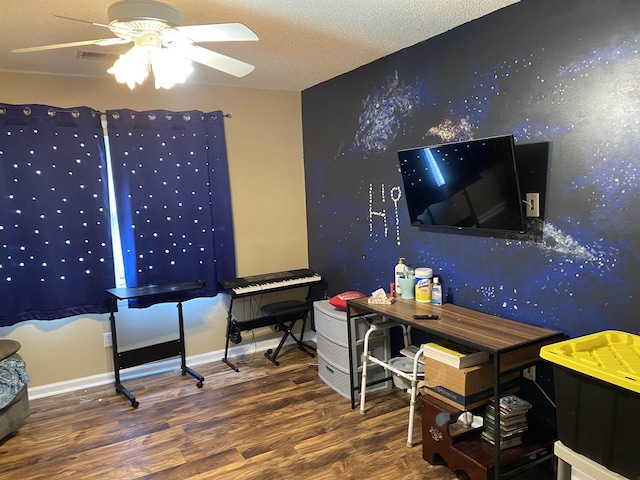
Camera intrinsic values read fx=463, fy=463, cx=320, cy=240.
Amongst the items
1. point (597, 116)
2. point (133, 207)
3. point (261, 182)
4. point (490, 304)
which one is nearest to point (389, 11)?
point (597, 116)

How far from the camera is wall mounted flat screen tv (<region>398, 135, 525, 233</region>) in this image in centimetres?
234

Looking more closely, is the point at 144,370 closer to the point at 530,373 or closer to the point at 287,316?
the point at 287,316

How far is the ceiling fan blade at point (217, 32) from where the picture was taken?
1.81m

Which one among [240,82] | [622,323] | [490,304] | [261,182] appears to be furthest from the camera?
[261,182]

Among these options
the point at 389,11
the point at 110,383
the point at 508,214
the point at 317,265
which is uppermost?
the point at 389,11

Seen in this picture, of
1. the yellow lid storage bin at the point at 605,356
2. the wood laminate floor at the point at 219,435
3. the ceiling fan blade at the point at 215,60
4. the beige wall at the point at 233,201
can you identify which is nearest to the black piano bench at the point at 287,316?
the beige wall at the point at 233,201

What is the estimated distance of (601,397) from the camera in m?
1.66

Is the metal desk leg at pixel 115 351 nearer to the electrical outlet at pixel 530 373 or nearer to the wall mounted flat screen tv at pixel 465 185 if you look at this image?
the wall mounted flat screen tv at pixel 465 185

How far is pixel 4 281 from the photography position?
3289 millimetres

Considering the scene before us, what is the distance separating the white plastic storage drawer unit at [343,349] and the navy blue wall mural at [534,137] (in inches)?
18.0

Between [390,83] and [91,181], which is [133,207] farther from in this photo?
[390,83]

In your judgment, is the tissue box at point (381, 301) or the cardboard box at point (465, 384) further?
the tissue box at point (381, 301)

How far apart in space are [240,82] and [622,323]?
3190 mm

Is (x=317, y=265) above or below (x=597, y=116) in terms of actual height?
below
